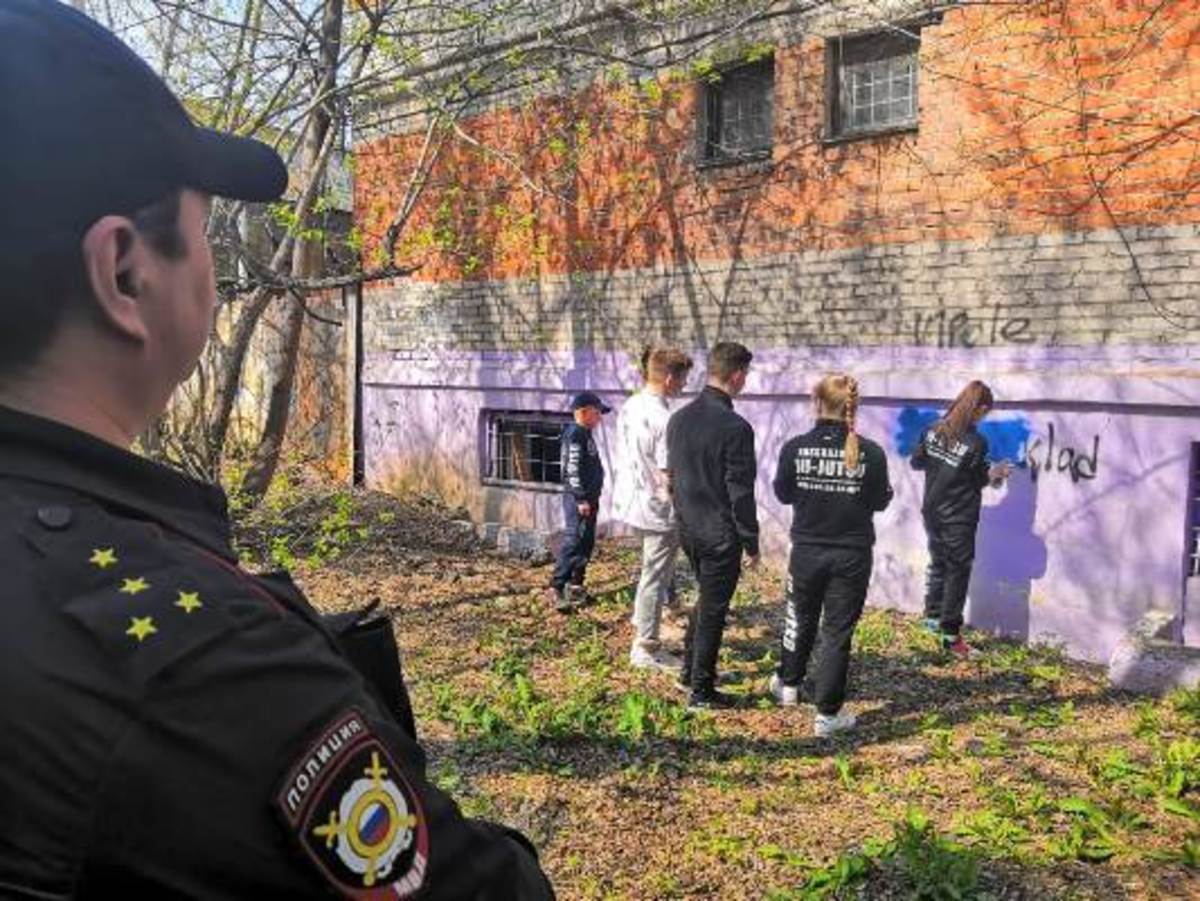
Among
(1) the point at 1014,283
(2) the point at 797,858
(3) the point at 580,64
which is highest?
(3) the point at 580,64

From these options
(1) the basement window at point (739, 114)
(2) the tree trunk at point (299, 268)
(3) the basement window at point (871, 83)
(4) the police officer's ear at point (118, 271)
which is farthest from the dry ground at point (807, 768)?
(1) the basement window at point (739, 114)

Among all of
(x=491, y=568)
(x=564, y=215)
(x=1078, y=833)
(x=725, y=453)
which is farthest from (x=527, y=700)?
(x=564, y=215)

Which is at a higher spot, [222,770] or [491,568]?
[222,770]

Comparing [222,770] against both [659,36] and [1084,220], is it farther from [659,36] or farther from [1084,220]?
[659,36]

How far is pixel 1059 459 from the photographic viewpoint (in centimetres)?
661

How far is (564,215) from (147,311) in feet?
30.3

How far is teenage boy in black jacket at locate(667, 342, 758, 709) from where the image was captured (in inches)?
208

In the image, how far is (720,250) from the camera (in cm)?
863

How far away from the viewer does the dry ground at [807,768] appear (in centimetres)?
376

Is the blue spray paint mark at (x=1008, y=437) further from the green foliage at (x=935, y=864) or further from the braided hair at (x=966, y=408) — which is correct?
the green foliage at (x=935, y=864)

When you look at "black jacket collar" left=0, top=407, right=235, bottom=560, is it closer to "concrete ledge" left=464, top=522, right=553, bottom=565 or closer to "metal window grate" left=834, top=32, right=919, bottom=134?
"metal window grate" left=834, top=32, right=919, bottom=134

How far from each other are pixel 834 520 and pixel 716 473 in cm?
67

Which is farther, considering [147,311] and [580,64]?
[580,64]

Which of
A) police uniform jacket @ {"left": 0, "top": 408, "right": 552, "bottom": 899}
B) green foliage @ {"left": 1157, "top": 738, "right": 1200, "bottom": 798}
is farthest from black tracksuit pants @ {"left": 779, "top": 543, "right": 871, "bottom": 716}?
police uniform jacket @ {"left": 0, "top": 408, "right": 552, "bottom": 899}
